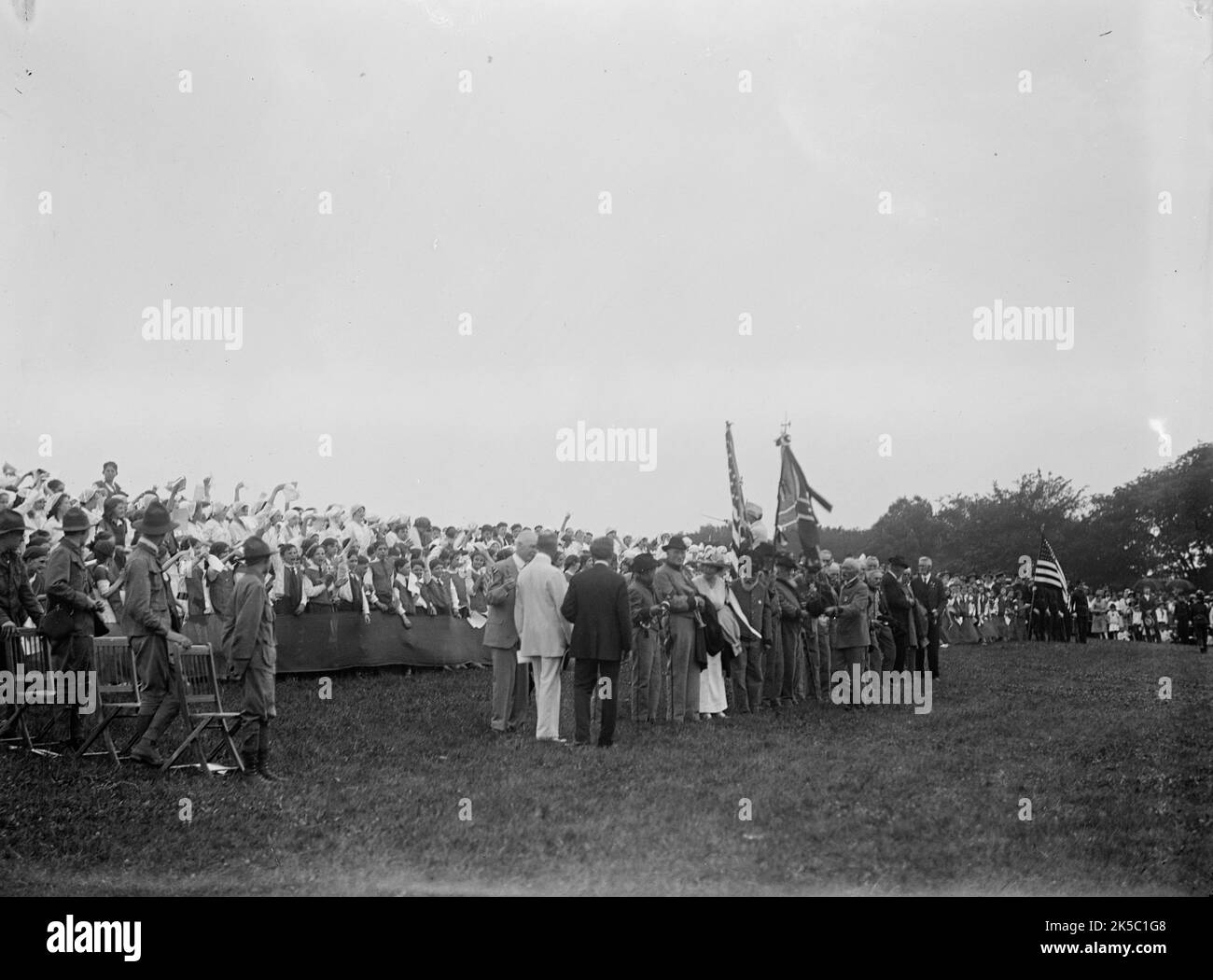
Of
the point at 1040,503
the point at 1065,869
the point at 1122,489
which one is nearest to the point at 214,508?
the point at 1065,869

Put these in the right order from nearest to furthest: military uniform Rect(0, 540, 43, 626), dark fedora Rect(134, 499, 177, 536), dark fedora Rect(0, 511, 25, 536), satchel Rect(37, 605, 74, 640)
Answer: dark fedora Rect(134, 499, 177, 536)
satchel Rect(37, 605, 74, 640)
dark fedora Rect(0, 511, 25, 536)
military uniform Rect(0, 540, 43, 626)

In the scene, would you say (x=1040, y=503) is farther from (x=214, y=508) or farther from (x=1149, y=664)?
(x=214, y=508)

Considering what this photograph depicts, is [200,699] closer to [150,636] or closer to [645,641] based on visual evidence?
[150,636]

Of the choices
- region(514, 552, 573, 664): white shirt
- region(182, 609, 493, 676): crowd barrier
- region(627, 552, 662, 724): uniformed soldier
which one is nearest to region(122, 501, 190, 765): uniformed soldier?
region(514, 552, 573, 664): white shirt

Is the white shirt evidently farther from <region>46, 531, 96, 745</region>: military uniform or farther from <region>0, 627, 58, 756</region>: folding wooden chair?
→ <region>0, 627, 58, 756</region>: folding wooden chair

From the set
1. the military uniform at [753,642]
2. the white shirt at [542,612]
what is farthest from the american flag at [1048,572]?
the white shirt at [542,612]

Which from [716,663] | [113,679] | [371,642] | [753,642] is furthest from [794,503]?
[113,679]

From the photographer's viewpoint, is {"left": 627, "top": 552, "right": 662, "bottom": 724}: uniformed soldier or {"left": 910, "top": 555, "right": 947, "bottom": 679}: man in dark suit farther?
{"left": 910, "top": 555, "right": 947, "bottom": 679}: man in dark suit

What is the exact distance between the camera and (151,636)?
1112cm

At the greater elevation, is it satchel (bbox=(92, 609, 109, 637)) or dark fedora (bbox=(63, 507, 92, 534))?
dark fedora (bbox=(63, 507, 92, 534))

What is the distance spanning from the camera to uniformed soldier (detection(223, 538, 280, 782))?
1077 cm

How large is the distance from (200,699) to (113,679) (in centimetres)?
105

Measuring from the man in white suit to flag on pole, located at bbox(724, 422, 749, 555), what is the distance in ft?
17.8

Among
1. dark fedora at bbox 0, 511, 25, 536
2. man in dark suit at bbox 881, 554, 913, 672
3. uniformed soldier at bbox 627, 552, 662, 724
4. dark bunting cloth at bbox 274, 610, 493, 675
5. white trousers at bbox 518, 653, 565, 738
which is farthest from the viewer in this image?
man in dark suit at bbox 881, 554, 913, 672
